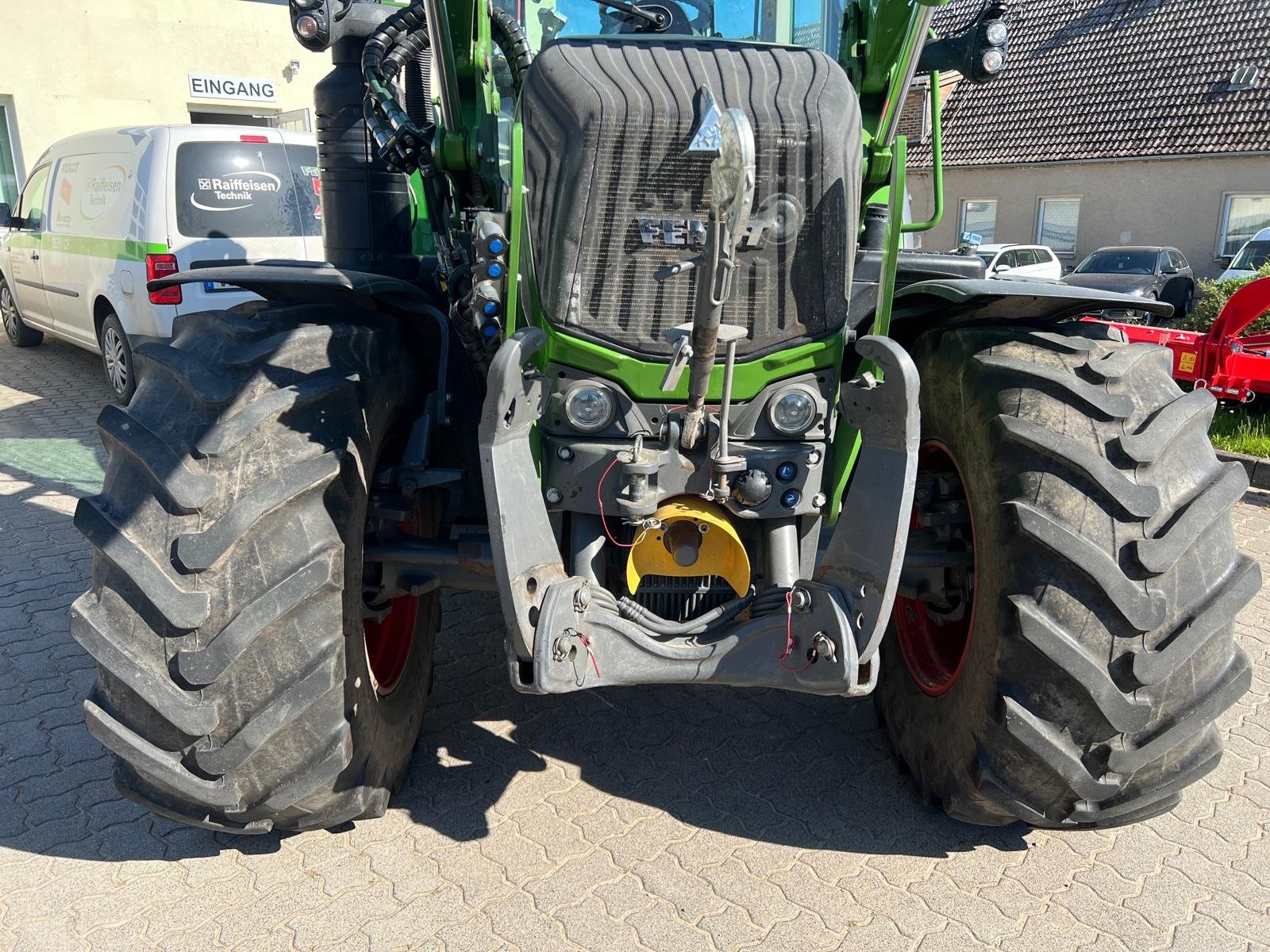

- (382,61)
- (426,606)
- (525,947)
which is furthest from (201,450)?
(382,61)

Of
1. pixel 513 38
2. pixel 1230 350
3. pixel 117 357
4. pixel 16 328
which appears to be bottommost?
pixel 16 328

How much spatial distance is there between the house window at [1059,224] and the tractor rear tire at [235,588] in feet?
87.2

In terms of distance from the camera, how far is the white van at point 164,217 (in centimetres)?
838

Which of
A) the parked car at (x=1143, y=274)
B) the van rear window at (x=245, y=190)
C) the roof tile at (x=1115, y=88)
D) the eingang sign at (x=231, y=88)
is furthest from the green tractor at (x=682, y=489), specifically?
the roof tile at (x=1115, y=88)

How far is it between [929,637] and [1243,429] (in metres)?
6.08

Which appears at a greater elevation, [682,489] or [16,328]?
[682,489]

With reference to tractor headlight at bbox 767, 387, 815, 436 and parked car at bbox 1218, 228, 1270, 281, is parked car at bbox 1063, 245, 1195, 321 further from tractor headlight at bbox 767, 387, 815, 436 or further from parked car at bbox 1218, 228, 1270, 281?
tractor headlight at bbox 767, 387, 815, 436

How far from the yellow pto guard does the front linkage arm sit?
197 millimetres

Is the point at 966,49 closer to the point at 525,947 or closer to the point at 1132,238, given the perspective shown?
the point at 525,947

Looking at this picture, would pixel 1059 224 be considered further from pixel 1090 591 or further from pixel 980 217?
pixel 1090 591

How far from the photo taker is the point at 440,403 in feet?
11.4

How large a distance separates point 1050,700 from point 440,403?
2.02 meters

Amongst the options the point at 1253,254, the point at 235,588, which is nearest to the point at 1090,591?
the point at 235,588

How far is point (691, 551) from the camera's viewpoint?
311cm
